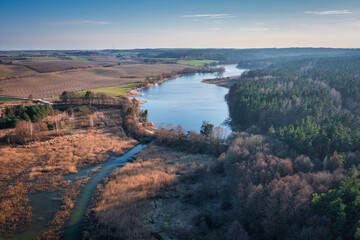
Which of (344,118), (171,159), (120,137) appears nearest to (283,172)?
(171,159)

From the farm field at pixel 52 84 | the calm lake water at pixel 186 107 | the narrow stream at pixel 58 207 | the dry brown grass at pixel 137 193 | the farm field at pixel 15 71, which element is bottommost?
the narrow stream at pixel 58 207

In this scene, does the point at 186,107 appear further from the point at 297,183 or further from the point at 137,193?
the point at 297,183

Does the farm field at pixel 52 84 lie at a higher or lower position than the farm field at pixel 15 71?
lower

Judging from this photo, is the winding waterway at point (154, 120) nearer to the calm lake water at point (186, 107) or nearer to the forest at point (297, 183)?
the calm lake water at point (186, 107)

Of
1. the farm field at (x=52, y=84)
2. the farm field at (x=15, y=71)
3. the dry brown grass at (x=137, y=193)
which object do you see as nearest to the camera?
the dry brown grass at (x=137, y=193)

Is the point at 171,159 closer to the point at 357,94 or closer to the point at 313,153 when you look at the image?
the point at 313,153

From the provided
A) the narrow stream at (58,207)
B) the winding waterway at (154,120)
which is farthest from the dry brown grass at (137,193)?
the winding waterway at (154,120)

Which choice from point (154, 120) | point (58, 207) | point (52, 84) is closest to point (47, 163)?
point (58, 207)

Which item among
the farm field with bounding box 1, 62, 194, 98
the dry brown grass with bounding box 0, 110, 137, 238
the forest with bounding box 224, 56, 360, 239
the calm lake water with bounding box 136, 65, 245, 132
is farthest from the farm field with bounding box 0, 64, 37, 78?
the forest with bounding box 224, 56, 360, 239
